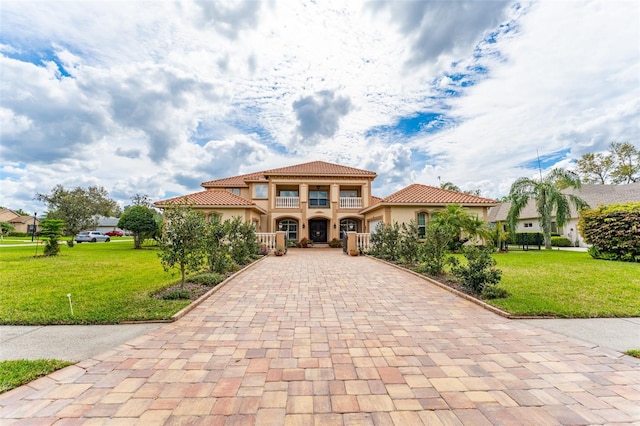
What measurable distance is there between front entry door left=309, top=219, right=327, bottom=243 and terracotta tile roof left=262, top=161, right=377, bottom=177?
4.35m

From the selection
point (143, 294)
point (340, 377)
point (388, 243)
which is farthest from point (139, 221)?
point (340, 377)

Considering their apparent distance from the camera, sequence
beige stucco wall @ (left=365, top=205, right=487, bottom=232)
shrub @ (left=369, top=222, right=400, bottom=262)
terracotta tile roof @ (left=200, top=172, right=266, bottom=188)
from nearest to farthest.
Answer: shrub @ (left=369, top=222, right=400, bottom=262), beige stucco wall @ (left=365, top=205, right=487, bottom=232), terracotta tile roof @ (left=200, top=172, right=266, bottom=188)

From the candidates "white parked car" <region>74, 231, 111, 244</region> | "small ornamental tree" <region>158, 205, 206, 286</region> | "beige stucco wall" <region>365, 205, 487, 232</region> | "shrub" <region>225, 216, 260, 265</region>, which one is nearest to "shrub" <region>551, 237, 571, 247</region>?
"beige stucco wall" <region>365, 205, 487, 232</region>

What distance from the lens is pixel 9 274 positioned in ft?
30.0

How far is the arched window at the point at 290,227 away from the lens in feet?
78.6

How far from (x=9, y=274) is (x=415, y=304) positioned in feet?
40.9

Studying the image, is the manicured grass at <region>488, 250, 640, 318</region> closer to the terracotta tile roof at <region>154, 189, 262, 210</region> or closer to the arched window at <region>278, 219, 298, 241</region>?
the terracotta tile roof at <region>154, 189, 262, 210</region>

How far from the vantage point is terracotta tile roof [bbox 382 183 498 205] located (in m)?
18.4

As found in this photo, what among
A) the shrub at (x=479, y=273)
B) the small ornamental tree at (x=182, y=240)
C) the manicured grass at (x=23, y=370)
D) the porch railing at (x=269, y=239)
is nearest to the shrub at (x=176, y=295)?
the small ornamental tree at (x=182, y=240)

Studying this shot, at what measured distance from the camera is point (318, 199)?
80.0ft

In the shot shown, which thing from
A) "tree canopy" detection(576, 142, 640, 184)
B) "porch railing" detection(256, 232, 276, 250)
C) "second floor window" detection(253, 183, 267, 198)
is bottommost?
"porch railing" detection(256, 232, 276, 250)

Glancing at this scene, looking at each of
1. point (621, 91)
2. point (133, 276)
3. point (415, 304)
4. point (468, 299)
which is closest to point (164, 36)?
point (133, 276)

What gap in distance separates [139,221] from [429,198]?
2053 cm

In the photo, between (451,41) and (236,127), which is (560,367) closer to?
(451,41)
